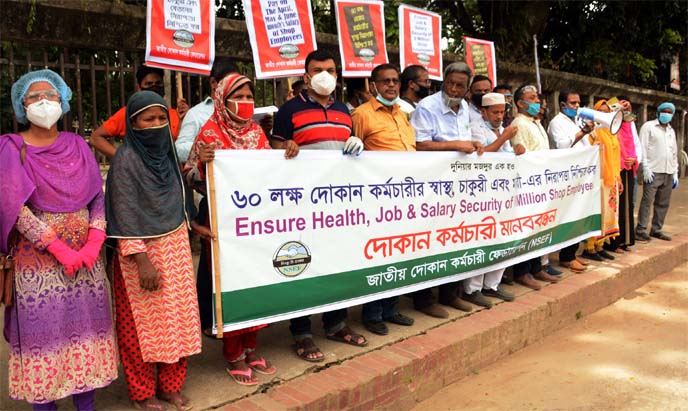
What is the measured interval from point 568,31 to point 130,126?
12.7 m

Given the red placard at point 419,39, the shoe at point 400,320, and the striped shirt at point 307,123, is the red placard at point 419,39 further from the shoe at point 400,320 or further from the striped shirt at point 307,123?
the shoe at point 400,320

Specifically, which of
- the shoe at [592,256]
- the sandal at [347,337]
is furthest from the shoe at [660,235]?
the sandal at [347,337]

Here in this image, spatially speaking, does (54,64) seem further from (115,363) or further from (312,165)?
(115,363)

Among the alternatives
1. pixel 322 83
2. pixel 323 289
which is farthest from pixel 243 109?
pixel 323 289

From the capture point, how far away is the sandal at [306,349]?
10.7 ft

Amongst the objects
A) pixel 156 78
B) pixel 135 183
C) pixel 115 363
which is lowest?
pixel 115 363

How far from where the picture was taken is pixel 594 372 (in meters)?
3.80

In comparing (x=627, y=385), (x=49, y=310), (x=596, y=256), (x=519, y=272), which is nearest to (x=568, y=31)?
(x=596, y=256)

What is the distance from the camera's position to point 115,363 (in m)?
2.62

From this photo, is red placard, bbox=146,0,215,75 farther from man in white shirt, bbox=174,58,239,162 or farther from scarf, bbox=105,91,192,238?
scarf, bbox=105,91,192,238

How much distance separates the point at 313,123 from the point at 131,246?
1291mm

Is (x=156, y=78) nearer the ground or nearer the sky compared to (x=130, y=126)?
nearer the sky

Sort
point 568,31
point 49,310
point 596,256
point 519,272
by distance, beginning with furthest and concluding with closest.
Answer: point 568,31 < point 596,256 < point 519,272 < point 49,310

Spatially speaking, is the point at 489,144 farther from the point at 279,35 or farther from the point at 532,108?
the point at 279,35
